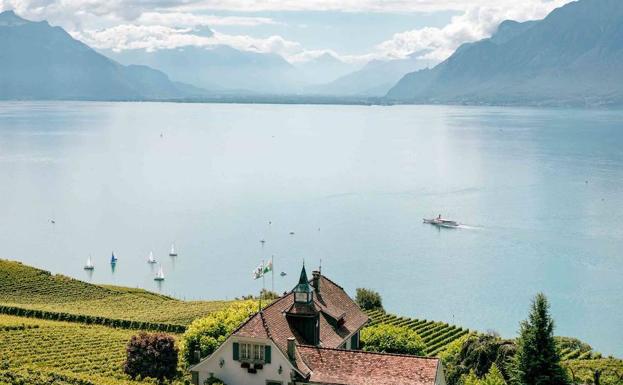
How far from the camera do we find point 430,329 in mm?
64875

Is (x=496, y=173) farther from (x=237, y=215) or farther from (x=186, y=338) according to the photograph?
(x=186, y=338)

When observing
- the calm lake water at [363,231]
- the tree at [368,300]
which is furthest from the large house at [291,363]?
the calm lake water at [363,231]

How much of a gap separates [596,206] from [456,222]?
27231mm

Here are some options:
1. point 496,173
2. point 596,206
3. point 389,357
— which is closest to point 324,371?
point 389,357

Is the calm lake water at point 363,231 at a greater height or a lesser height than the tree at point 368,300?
greater

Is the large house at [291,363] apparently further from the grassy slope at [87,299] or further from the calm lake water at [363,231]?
the calm lake water at [363,231]

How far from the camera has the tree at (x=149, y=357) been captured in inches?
1634

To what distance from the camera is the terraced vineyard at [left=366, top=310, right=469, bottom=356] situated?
198 ft

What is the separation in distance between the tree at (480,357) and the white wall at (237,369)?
36.9 feet

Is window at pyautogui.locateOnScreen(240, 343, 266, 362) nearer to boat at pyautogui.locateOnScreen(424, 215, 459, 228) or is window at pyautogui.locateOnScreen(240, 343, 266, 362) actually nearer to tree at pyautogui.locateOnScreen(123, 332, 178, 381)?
tree at pyautogui.locateOnScreen(123, 332, 178, 381)

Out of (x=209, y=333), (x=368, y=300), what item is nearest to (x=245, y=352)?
Answer: (x=209, y=333)

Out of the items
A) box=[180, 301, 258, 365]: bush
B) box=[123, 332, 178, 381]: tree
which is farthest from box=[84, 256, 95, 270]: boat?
box=[123, 332, 178, 381]: tree

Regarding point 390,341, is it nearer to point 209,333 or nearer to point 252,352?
point 209,333

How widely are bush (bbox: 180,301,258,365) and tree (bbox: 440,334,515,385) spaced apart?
35.8 feet
